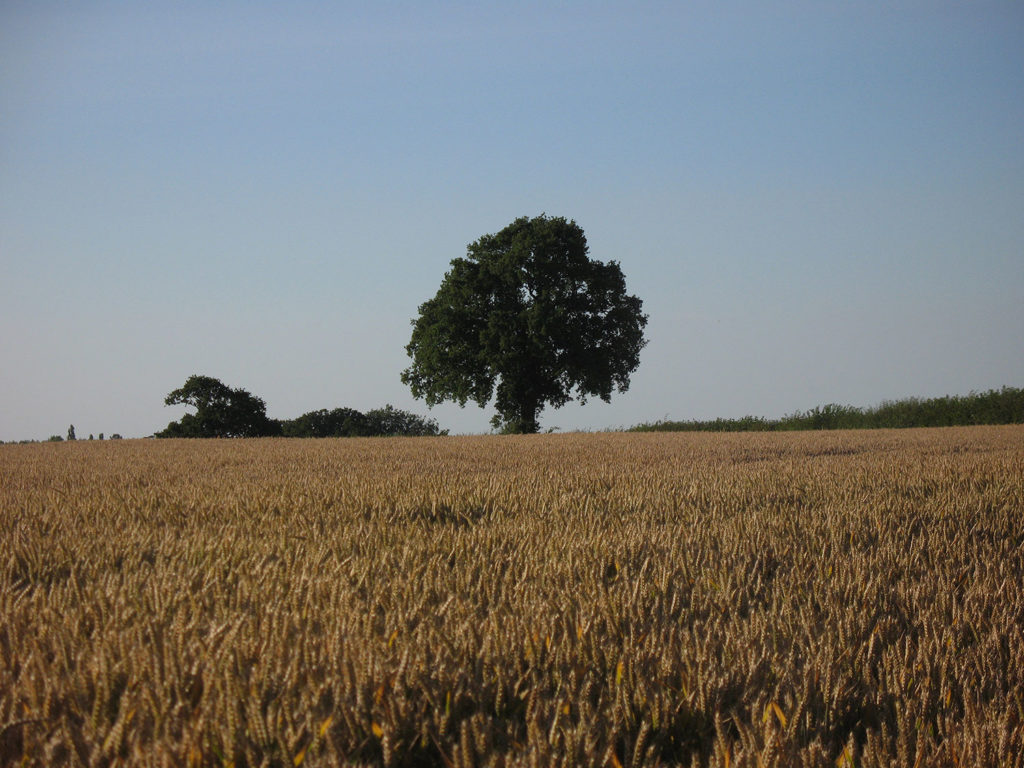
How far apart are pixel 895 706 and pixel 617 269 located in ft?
118

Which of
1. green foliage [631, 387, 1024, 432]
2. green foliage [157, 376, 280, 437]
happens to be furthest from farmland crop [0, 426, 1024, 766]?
green foliage [157, 376, 280, 437]

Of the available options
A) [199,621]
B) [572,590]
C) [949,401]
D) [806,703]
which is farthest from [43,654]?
[949,401]

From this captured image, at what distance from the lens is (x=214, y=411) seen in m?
36.3

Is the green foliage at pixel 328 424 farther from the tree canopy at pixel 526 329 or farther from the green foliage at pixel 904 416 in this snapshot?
the green foliage at pixel 904 416

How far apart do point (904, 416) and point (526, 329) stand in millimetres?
15236

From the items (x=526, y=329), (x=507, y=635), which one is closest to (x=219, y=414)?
(x=526, y=329)

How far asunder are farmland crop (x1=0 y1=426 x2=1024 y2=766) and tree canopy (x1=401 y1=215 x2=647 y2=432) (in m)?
29.3

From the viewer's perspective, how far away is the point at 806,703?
2123 mm

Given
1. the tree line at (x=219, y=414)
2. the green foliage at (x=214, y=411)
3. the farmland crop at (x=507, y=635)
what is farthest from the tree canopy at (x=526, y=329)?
the farmland crop at (x=507, y=635)

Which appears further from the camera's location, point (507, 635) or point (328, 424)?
point (328, 424)

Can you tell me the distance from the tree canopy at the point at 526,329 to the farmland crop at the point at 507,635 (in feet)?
96.1

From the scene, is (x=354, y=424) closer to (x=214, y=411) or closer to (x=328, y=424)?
(x=328, y=424)

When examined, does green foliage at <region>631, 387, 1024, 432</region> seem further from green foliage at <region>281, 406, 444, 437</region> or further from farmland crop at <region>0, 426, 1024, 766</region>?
farmland crop at <region>0, 426, 1024, 766</region>

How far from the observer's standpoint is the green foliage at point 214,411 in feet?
119
